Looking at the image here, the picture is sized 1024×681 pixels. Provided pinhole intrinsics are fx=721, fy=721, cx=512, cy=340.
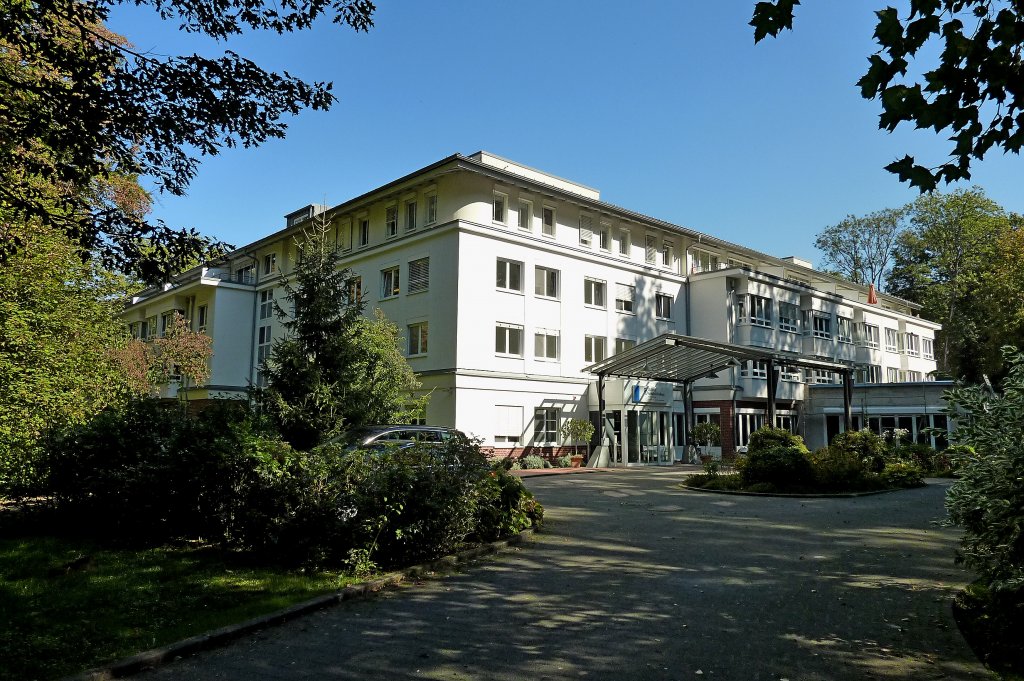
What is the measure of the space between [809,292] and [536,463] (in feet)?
77.8

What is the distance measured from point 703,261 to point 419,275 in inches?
728

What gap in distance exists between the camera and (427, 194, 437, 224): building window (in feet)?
106

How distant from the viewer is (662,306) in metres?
39.3

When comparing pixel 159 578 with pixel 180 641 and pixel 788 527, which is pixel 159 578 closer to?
pixel 180 641

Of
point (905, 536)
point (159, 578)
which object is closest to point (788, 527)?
point (905, 536)

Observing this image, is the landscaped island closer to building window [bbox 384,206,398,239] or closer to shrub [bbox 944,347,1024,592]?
Result: shrub [bbox 944,347,1024,592]

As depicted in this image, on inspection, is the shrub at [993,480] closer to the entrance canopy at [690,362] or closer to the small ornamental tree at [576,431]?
the entrance canopy at [690,362]

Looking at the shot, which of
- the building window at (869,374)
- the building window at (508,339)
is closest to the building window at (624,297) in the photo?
the building window at (508,339)

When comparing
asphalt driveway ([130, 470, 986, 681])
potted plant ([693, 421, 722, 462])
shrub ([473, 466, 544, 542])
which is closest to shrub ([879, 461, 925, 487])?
asphalt driveway ([130, 470, 986, 681])

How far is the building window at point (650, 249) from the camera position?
39.2 metres

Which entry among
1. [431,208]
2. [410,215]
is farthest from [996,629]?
[410,215]

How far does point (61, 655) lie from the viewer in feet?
18.4

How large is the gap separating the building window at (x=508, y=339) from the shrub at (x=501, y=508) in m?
19.8

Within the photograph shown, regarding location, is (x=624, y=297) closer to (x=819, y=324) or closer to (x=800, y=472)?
(x=819, y=324)
